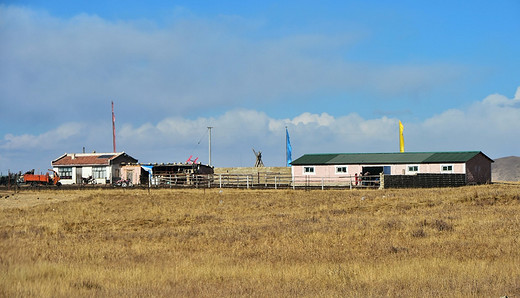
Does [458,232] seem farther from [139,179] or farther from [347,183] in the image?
[139,179]

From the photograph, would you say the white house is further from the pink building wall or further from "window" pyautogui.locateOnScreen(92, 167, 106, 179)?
the pink building wall

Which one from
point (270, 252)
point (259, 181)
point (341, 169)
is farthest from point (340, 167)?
point (270, 252)

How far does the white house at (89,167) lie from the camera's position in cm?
8050

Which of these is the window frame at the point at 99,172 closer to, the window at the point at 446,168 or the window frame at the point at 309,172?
the window frame at the point at 309,172

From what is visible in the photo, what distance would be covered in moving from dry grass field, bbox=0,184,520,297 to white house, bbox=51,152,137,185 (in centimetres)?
4855

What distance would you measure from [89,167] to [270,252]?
226ft

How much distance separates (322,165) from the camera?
66500 mm

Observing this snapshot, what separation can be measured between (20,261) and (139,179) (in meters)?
63.8

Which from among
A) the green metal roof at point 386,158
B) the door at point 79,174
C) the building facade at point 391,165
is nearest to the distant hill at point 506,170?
the building facade at point 391,165

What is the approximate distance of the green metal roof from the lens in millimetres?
62469

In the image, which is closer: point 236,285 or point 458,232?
point 236,285

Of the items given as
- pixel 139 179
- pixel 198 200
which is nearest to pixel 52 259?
pixel 198 200

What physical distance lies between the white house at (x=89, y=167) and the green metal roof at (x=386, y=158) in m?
27.4

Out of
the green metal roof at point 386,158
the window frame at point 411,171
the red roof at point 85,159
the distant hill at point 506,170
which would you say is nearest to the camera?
the green metal roof at point 386,158
